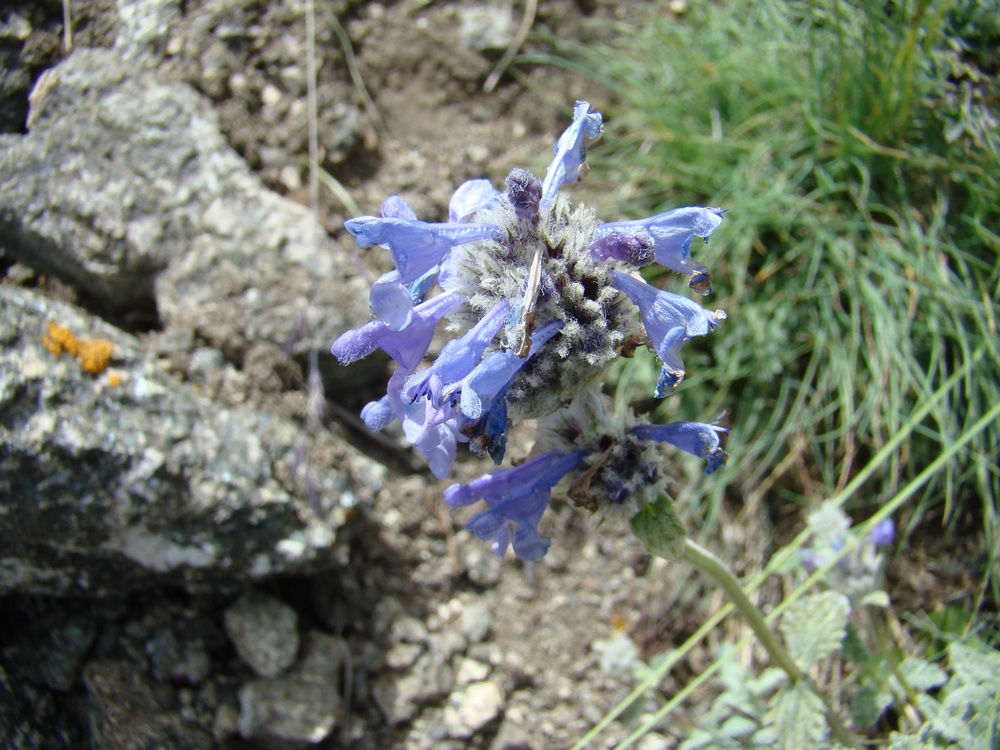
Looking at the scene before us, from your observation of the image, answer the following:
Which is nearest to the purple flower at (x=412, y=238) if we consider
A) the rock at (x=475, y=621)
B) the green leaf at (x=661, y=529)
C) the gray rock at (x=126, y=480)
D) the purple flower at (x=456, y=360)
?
the purple flower at (x=456, y=360)

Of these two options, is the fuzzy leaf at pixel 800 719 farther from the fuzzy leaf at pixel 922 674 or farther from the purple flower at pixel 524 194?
the purple flower at pixel 524 194

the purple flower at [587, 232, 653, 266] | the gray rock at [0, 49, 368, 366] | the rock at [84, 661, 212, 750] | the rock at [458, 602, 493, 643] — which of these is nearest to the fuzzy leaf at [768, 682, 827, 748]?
the rock at [458, 602, 493, 643]

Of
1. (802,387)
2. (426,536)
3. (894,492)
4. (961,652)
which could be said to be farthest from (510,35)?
(961,652)

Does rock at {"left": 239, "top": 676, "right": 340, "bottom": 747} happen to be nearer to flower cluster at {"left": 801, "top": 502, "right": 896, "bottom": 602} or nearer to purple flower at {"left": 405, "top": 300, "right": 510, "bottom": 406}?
purple flower at {"left": 405, "top": 300, "right": 510, "bottom": 406}

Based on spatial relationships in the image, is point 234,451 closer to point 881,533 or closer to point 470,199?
point 470,199

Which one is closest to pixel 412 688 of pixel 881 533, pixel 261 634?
pixel 261 634

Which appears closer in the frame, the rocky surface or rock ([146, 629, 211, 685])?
the rocky surface

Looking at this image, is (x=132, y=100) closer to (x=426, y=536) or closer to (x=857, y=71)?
(x=426, y=536)
